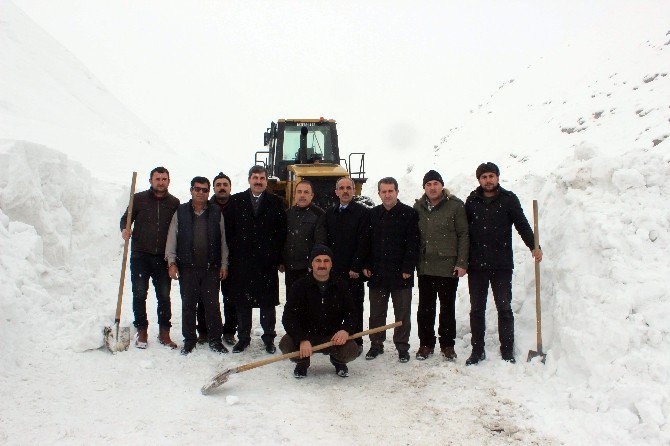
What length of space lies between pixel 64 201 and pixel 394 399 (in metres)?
5.54

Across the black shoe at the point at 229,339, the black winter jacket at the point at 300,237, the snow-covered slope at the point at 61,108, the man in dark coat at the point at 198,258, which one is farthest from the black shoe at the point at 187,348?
the snow-covered slope at the point at 61,108

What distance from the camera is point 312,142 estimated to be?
1088 centimetres

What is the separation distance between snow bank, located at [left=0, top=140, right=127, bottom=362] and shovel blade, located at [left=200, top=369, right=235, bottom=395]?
1322mm

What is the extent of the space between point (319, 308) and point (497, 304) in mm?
1666

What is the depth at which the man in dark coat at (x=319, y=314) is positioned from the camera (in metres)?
5.04

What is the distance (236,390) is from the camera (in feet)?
15.3

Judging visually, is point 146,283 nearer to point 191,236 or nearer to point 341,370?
point 191,236

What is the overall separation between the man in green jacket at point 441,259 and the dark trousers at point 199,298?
2077mm

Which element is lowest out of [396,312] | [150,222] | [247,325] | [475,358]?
[475,358]

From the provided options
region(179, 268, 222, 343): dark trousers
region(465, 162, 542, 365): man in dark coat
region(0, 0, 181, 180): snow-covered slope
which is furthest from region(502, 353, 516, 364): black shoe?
region(0, 0, 181, 180): snow-covered slope

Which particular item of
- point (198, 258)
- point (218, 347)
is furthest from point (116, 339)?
point (198, 258)

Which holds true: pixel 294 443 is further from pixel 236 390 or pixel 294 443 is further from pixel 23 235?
pixel 23 235

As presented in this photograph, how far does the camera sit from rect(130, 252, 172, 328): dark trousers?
5488 mm

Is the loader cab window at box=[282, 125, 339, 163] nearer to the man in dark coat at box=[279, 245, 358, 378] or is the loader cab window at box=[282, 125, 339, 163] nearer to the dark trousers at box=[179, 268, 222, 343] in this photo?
the dark trousers at box=[179, 268, 222, 343]
